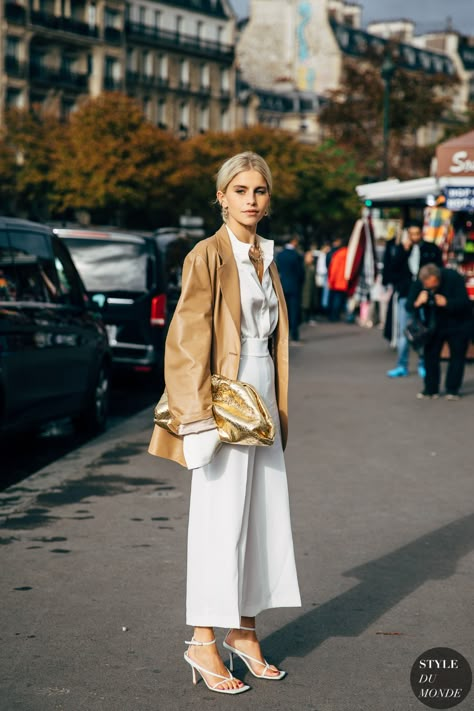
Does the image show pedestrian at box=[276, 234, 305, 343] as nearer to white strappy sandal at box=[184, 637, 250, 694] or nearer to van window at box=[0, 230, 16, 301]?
van window at box=[0, 230, 16, 301]

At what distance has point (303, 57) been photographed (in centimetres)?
11062

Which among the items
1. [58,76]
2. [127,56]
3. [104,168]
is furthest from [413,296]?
[127,56]

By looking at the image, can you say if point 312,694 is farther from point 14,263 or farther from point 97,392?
point 97,392

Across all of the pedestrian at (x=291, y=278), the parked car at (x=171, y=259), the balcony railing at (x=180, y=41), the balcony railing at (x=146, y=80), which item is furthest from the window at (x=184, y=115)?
the parked car at (x=171, y=259)

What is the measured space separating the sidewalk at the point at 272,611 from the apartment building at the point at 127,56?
5925cm

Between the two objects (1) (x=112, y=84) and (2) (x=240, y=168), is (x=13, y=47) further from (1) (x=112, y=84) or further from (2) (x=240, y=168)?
(2) (x=240, y=168)

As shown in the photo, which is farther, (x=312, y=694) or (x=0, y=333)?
(x=0, y=333)

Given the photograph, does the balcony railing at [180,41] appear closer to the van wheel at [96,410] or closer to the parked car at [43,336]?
the van wheel at [96,410]

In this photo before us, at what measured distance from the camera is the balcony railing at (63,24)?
241 feet

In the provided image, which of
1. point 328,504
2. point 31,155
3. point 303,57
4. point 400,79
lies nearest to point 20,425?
point 328,504

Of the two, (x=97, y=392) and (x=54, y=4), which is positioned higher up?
(x=54, y=4)

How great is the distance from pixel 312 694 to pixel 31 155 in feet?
198

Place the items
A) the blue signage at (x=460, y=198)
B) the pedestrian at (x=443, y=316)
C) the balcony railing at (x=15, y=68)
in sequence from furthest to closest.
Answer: the balcony railing at (x=15, y=68), the blue signage at (x=460, y=198), the pedestrian at (x=443, y=316)

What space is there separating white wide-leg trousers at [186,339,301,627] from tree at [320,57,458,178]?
4453cm
